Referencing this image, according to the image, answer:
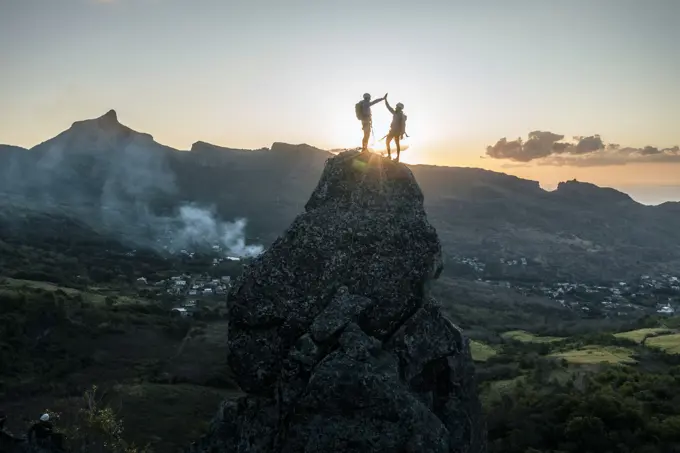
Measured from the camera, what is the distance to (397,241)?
24156 mm

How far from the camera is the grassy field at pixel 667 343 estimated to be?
346 ft

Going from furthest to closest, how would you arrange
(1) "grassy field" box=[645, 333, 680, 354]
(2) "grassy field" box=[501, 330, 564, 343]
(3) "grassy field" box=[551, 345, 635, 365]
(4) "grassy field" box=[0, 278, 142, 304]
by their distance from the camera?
(2) "grassy field" box=[501, 330, 564, 343] < (4) "grassy field" box=[0, 278, 142, 304] < (1) "grassy field" box=[645, 333, 680, 354] < (3) "grassy field" box=[551, 345, 635, 365]

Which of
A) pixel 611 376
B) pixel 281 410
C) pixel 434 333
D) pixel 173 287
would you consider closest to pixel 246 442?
pixel 281 410

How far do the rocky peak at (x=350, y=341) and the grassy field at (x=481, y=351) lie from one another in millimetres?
84642

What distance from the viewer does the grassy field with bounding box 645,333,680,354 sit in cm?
10534

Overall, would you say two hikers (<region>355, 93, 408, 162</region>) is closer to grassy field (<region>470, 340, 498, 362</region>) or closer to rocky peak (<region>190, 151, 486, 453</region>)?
rocky peak (<region>190, 151, 486, 453</region>)

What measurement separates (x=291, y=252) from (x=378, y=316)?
471 centimetres

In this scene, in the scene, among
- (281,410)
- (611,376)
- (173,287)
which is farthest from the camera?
(173,287)

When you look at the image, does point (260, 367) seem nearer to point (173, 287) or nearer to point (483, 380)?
point (483, 380)

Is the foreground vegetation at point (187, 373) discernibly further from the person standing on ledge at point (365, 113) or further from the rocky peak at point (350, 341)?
the person standing on ledge at point (365, 113)

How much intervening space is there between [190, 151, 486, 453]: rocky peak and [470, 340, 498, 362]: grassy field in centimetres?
8464

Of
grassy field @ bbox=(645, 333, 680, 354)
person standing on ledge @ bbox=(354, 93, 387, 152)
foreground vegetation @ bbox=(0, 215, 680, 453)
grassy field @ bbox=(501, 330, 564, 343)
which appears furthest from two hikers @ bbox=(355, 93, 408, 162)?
grassy field @ bbox=(501, 330, 564, 343)

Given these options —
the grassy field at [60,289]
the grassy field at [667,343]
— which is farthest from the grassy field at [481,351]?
the grassy field at [60,289]

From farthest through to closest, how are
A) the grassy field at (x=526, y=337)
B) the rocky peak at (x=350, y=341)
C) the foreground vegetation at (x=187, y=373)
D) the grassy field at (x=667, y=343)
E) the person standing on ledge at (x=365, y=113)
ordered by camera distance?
the grassy field at (x=526, y=337) → the grassy field at (x=667, y=343) → the foreground vegetation at (x=187, y=373) → the person standing on ledge at (x=365, y=113) → the rocky peak at (x=350, y=341)
